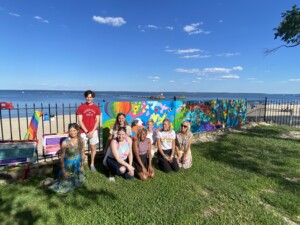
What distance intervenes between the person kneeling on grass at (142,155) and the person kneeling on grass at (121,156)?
0.16 m

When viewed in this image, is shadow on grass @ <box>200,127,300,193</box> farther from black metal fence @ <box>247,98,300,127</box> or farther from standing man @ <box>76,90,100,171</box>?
black metal fence @ <box>247,98,300,127</box>

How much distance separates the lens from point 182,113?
9.03 meters

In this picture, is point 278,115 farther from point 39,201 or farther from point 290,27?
point 39,201

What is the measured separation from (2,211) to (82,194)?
123cm

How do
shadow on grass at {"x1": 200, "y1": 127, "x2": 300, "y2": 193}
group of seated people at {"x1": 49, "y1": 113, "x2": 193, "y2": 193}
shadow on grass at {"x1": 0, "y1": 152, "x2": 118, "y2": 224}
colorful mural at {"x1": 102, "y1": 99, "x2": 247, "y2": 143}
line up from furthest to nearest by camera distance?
colorful mural at {"x1": 102, "y1": 99, "x2": 247, "y2": 143}, shadow on grass at {"x1": 200, "y1": 127, "x2": 300, "y2": 193}, group of seated people at {"x1": 49, "y1": 113, "x2": 193, "y2": 193}, shadow on grass at {"x1": 0, "y1": 152, "x2": 118, "y2": 224}

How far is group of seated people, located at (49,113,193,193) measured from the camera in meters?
4.36

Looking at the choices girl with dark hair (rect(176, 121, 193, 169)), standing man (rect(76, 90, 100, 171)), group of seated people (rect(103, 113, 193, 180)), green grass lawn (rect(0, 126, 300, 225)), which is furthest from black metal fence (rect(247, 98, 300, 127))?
standing man (rect(76, 90, 100, 171))

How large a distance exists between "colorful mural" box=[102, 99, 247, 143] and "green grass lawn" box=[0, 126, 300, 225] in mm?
1966

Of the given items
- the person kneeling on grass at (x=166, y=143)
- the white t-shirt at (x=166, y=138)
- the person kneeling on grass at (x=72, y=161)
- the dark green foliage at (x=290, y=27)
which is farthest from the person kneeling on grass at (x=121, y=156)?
the dark green foliage at (x=290, y=27)

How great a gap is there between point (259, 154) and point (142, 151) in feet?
13.7

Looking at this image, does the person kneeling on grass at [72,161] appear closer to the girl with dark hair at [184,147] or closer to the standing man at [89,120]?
the standing man at [89,120]

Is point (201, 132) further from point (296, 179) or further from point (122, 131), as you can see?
point (122, 131)

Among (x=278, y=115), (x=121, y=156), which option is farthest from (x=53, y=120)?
(x=278, y=115)

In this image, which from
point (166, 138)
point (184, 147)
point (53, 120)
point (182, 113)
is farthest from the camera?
point (53, 120)
